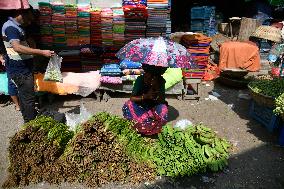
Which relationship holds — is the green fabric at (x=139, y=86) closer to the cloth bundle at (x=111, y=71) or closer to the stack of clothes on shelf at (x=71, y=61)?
the cloth bundle at (x=111, y=71)

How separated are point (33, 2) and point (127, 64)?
8.99 ft

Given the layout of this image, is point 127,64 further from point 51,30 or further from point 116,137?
point 116,137

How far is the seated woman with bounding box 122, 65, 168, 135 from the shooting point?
17.1 ft

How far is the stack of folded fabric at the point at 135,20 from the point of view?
285 inches

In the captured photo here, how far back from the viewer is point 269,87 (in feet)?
19.0

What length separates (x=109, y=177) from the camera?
14.1 feet

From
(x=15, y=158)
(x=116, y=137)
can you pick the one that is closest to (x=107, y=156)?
(x=116, y=137)

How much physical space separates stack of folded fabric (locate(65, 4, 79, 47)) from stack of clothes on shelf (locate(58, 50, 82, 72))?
218 millimetres

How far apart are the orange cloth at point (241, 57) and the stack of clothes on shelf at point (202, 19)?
267 cm

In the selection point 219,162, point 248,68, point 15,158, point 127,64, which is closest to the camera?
point 15,158

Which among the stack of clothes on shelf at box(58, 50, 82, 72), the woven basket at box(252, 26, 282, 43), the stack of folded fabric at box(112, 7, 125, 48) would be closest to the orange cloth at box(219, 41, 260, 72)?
the woven basket at box(252, 26, 282, 43)

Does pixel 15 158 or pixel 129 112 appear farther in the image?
pixel 129 112

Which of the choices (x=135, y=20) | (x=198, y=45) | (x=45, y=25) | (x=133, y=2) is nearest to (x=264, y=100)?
(x=198, y=45)

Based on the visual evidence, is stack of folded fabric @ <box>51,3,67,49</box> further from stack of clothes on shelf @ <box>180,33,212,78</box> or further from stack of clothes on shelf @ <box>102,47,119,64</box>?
stack of clothes on shelf @ <box>180,33,212,78</box>
